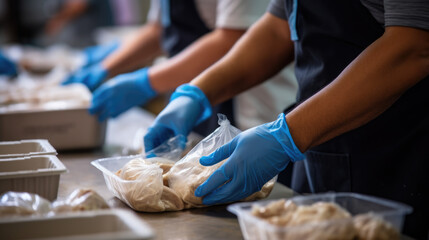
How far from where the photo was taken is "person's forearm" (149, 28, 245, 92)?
2.54m

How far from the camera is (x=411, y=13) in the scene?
1440 mm

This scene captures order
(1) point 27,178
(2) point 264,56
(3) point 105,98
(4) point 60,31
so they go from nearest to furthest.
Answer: (1) point 27,178, (2) point 264,56, (3) point 105,98, (4) point 60,31

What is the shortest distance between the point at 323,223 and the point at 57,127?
167cm

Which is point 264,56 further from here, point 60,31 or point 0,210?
point 60,31

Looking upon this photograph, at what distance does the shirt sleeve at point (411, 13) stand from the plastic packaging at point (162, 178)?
1.90 ft

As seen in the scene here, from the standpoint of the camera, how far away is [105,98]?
8.20 ft

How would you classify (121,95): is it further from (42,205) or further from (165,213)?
(42,205)

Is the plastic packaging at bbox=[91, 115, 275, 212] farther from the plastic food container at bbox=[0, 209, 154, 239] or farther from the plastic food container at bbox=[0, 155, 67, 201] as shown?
the plastic food container at bbox=[0, 209, 154, 239]

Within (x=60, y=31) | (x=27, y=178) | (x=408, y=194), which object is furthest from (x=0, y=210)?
(x=60, y=31)

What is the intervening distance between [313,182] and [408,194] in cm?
34

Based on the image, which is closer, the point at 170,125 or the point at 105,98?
the point at 170,125

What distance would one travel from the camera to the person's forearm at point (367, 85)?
145 cm

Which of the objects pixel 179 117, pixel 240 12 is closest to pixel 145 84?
pixel 240 12

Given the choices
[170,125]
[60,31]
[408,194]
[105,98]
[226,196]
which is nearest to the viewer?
[226,196]
